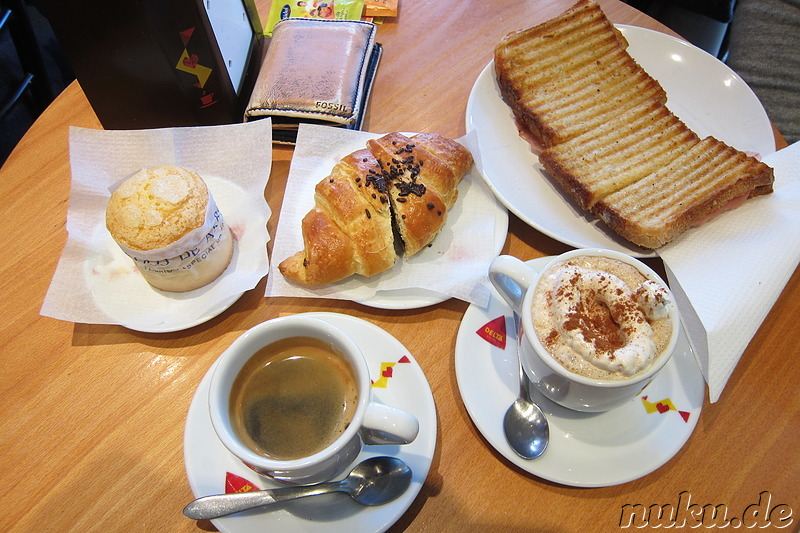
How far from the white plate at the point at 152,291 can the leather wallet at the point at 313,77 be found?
0.97 feet

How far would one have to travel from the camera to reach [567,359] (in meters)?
0.81

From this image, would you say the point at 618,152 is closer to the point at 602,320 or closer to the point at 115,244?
the point at 602,320

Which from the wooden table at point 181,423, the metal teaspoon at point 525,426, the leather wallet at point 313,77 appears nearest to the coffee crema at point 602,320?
the metal teaspoon at point 525,426

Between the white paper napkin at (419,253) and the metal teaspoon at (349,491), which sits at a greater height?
the white paper napkin at (419,253)

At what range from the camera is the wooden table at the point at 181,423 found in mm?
901

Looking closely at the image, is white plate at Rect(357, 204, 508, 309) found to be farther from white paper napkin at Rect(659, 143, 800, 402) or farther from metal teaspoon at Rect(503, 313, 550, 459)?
white paper napkin at Rect(659, 143, 800, 402)

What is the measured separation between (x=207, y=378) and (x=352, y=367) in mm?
327

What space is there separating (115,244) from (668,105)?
149cm

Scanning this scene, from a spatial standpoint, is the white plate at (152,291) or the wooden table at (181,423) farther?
the white plate at (152,291)

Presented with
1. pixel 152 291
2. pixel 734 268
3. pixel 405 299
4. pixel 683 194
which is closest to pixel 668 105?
pixel 683 194

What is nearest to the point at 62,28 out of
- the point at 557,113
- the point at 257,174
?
the point at 257,174

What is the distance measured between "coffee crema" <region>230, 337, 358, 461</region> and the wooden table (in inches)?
8.3

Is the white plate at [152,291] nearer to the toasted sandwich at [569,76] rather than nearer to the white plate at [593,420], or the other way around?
the white plate at [593,420]

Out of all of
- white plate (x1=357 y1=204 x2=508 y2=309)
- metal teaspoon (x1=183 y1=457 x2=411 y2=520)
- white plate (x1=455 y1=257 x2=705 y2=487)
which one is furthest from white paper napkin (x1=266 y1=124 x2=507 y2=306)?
metal teaspoon (x1=183 y1=457 x2=411 y2=520)
